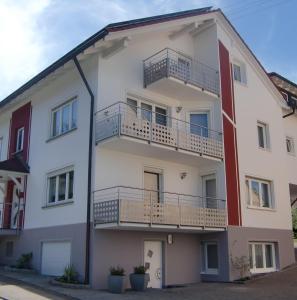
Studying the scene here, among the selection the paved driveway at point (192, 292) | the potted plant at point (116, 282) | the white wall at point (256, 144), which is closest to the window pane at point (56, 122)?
the paved driveway at point (192, 292)

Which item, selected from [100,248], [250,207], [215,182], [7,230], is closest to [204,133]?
[215,182]

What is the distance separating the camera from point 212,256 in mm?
17469

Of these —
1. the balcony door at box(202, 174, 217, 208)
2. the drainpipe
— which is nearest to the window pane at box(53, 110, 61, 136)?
the drainpipe

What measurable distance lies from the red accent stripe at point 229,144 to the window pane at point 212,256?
1324 mm

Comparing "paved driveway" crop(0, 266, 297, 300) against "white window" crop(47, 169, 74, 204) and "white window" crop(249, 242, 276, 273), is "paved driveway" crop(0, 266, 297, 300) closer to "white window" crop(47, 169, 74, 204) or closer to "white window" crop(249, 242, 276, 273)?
"white window" crop(249, 242, 276, 273)

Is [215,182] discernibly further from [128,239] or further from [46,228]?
[46,228]

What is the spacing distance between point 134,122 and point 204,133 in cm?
442

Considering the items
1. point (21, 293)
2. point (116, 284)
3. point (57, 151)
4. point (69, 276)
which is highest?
point (57, 151)

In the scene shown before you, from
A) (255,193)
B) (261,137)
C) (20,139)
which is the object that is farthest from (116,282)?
(261,137)

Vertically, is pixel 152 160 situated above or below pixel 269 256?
above

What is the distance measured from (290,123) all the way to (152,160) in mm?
11279

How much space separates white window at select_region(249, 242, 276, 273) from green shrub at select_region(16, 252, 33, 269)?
365 inches

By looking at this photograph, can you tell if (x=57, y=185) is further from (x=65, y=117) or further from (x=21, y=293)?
(x=21, y=293)

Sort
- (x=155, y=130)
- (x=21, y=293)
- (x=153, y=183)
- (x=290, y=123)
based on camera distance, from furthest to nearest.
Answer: (x=290, y=123)
(x=153, y=183)
(x=155, y=130)
(x=21, y=293)
